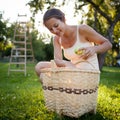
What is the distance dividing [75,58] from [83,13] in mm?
15970

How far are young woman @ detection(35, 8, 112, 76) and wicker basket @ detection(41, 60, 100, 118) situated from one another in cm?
18

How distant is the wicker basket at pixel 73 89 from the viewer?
341 centimetres

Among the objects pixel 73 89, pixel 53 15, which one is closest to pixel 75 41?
pixel 53 15

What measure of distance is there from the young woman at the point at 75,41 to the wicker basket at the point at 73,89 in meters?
0.18

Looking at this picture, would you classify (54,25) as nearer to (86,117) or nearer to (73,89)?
(73,89)

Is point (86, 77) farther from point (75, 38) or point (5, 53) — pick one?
point (5, 53)

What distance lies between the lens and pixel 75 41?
3.80 m

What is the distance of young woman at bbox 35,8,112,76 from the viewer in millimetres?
3572

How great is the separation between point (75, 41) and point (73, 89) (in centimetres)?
65

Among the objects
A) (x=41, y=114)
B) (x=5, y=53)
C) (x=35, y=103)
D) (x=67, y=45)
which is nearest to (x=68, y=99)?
(x=41, y=114)

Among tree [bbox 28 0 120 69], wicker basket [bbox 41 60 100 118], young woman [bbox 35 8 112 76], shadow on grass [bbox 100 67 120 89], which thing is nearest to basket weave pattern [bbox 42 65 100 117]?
wicker basket [bbox 41 60 100 118]

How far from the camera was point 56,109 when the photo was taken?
366 cm

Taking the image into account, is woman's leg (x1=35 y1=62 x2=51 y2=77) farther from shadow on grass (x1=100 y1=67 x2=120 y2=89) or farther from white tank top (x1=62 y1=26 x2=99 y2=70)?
shadow on grass (x1=100 y1=67 x2=120 y2=89)

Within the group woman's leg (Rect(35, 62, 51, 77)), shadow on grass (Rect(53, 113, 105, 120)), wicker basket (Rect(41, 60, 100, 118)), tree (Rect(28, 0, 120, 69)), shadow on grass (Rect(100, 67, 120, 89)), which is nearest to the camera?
wicker basket (Rect(41, 60, 100, 118))
